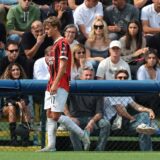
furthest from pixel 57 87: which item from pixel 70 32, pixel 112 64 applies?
pixel 70 32

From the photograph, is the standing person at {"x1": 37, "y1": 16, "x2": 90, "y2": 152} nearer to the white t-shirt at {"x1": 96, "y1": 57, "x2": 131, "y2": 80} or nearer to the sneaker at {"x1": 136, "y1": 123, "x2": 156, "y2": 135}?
the sneaker at {"x1": 136, "y1": 123, "x2": 156, "y2": 135}

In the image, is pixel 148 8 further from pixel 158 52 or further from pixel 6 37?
pixel 6 37

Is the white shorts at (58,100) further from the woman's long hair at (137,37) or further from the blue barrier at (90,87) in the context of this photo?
the woman's long hair at (137,37)

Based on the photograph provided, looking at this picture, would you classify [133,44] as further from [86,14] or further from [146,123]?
[146,123]

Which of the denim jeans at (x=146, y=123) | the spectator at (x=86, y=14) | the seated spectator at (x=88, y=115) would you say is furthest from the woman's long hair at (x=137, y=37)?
the denim jeans at (x=146, y=123)

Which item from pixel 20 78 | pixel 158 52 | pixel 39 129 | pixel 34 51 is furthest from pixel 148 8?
pixel 39 129

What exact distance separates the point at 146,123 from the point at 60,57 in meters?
1.60

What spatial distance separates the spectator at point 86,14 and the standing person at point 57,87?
320 cm

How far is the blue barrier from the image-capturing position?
32.8 feet

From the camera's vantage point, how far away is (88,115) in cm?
997

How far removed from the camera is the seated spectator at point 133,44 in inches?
473

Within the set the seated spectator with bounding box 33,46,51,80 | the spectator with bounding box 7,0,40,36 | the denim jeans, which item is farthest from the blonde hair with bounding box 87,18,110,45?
the denim jeans

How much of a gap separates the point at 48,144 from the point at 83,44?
318 centimetres

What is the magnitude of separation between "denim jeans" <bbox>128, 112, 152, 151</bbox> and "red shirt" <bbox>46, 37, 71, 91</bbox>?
116cm
